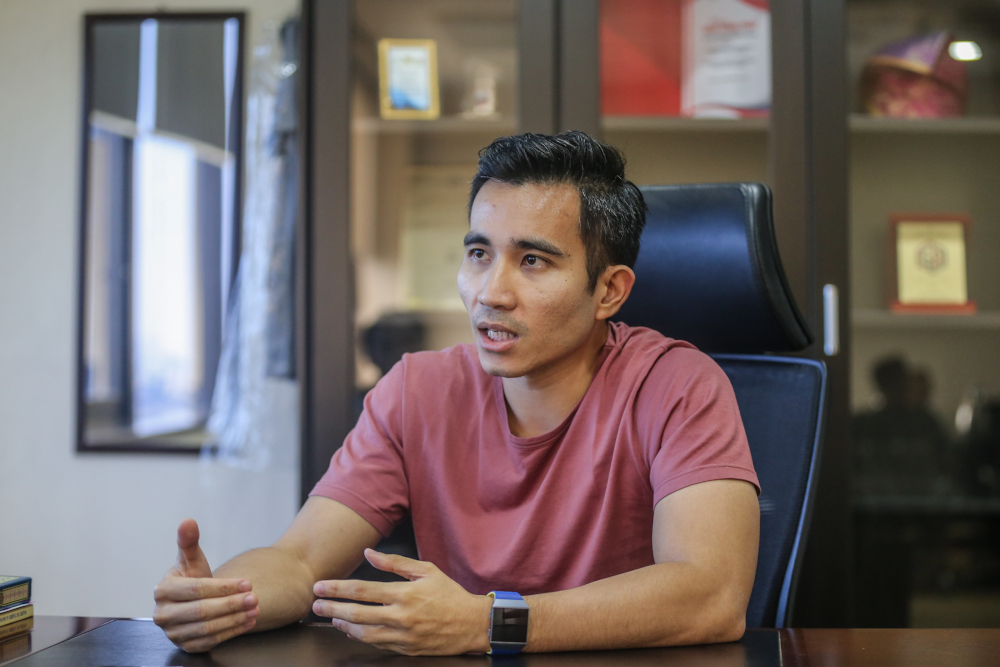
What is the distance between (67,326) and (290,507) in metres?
0.85

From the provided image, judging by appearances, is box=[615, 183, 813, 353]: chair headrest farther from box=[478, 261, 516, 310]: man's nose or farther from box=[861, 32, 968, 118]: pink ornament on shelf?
box=[861, 32, 968, 118]: pink ornament on shelf

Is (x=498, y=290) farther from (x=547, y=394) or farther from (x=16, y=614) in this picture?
(x=16, y=614)

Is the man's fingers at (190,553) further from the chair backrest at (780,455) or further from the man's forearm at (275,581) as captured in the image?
the chair backrest at (780,455)

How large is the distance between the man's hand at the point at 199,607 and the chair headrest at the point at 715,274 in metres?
0.77

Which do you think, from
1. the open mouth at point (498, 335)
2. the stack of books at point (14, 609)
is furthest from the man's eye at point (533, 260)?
the stack of books at point (14, 609)

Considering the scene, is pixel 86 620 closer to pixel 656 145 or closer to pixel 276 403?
pixel 276 403

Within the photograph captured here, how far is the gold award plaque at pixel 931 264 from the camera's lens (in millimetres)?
1933

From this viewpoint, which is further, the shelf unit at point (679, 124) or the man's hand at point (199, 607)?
the shelf unit at point (679, 124)

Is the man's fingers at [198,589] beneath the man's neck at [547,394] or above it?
beneath

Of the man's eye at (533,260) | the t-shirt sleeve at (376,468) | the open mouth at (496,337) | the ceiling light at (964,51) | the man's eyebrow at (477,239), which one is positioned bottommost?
the t-shirt sleeve at (376,468)

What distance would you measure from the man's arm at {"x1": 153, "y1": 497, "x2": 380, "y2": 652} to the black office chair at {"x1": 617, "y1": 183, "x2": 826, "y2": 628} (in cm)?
58

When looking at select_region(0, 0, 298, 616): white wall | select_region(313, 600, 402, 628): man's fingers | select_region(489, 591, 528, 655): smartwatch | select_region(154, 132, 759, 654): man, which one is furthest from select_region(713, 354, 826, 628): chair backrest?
select_region(0, 0, 298, 616): white wall

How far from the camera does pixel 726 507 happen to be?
0.92 metres

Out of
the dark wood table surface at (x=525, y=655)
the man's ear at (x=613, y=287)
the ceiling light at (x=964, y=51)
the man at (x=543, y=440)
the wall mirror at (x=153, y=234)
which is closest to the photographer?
the dark wood table surface at (x=525, y=655)
